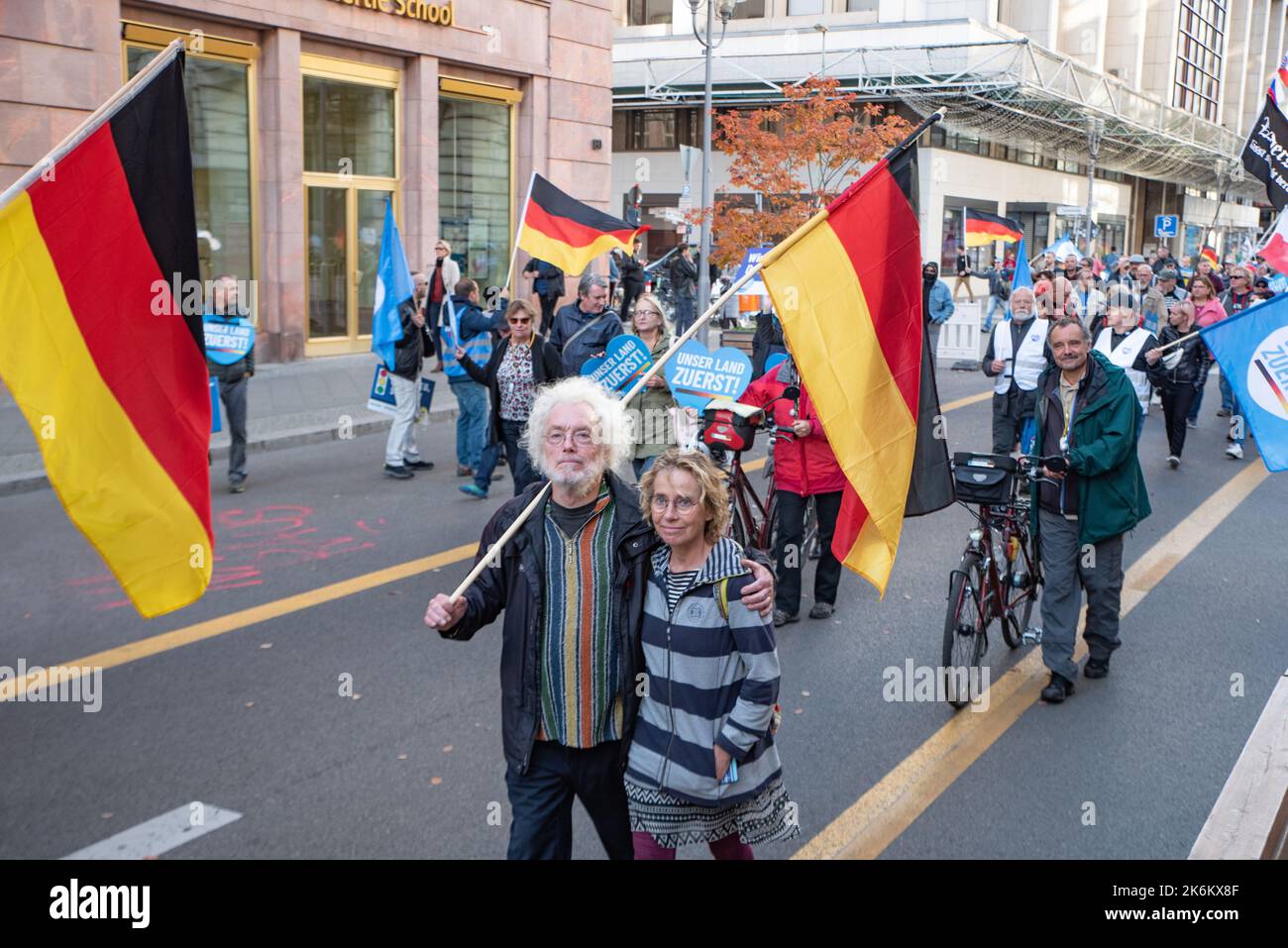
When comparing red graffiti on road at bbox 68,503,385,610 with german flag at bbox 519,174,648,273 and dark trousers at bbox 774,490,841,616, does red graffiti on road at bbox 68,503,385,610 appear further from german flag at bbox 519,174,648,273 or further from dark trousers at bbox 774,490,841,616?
german flag at bbox 519,174,648,273

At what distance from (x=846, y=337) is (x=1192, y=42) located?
7642 cm

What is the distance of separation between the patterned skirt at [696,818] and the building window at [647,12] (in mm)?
46726

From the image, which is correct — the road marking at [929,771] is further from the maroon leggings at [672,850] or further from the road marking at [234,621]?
the road marking at [234,621]

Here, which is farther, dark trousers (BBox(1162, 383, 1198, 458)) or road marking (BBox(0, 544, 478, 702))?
dark trousers (BBox(1162, 383, 1198, 458))

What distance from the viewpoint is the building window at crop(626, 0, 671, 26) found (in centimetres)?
4731

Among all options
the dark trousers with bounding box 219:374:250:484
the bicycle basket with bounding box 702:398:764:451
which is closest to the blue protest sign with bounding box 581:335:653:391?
the bicycle basket with bounding box 702:398:764:451

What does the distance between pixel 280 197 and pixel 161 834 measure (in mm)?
15133

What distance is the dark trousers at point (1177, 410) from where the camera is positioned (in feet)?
44.1

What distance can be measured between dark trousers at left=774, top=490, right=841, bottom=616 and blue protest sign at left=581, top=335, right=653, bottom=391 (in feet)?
4.24

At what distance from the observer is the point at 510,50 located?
22.5 m

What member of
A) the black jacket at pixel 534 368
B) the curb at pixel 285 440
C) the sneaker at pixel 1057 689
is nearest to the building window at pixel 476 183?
the curb at pixel 285 440
